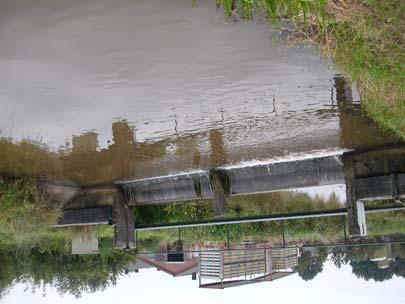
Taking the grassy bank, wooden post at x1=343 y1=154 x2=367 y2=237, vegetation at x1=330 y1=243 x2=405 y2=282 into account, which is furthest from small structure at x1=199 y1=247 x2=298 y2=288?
the grassy bank

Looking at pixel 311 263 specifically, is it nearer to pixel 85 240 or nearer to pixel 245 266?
pixel 245 266

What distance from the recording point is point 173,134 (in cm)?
692

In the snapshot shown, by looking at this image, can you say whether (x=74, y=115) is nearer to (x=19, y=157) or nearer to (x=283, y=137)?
(x=19, y=157)

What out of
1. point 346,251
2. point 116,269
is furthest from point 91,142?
point 346,251

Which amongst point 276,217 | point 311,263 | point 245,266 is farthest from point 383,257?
point 276,217

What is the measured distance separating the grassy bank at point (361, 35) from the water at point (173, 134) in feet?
2.95

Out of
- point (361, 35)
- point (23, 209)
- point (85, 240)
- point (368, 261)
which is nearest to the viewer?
point (361, 35)

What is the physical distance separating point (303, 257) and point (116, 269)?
4.24 metres

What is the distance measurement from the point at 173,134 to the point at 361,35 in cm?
363

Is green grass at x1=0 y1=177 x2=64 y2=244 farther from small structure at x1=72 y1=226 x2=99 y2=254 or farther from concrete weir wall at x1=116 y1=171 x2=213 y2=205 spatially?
concrete weir wall at x1=116 y1=171 x2=213 y2=205

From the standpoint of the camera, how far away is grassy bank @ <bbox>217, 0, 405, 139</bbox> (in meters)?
3.38

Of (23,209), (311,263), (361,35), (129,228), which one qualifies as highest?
(361,35)

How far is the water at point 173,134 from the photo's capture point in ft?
16.8

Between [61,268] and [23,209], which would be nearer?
[23,209]
